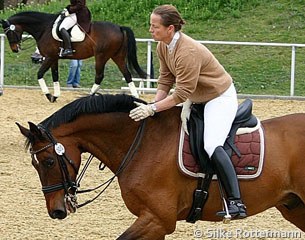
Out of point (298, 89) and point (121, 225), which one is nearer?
point (121, 225)

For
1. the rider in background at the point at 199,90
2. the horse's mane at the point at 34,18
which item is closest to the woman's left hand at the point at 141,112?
the rider in background at the point at 199,90

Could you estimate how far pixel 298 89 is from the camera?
1719 centimetres

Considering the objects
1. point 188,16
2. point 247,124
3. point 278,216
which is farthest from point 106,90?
point 247,124

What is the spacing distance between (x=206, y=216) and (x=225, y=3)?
17661mm

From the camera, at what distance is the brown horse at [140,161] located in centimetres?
523

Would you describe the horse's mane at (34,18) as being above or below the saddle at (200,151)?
below

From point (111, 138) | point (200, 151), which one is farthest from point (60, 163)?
point (200, 151)

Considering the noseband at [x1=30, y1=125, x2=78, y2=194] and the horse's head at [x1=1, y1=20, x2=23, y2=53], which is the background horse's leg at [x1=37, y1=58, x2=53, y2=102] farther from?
the noseband at [x1=30, y1=125, x2=78, y2=194]

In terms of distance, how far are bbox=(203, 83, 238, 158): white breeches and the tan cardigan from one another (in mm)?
55

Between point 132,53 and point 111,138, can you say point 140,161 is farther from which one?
point 132,53

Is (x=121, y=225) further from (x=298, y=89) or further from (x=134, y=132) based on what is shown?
(x=298, y=89)

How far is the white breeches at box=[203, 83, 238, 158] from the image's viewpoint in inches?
208

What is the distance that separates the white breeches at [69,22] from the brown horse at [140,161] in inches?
383

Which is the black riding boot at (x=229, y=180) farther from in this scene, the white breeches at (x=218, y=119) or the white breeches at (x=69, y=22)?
the white breeches at (x=69, y=22)
